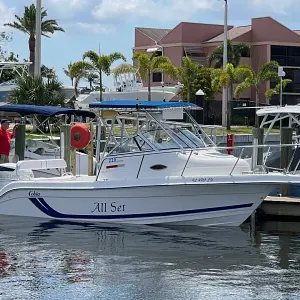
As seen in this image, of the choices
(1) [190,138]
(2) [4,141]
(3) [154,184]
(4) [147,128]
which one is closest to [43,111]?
(2) [4,141]

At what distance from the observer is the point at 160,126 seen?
16328mm

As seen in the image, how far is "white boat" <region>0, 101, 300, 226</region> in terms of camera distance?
15516 millimetres

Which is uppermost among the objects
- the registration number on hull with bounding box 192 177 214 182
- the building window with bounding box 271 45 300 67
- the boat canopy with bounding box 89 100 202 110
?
the building window with bounding box 271 45 300 67

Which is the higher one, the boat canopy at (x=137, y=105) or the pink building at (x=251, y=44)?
the pink building at (x=251, y=44)

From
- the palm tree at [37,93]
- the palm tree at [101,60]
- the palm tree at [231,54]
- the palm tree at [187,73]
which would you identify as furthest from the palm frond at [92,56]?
the palm tree at [231,54]

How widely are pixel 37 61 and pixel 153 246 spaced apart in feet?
67.0

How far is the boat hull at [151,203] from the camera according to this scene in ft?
51.2

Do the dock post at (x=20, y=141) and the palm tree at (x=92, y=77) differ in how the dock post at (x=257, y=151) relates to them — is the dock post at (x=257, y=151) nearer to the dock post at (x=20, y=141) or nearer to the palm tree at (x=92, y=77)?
the dock post at (x=20, y=141)

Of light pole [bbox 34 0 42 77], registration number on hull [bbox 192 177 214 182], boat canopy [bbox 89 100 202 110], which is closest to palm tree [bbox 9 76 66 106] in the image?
light pole [bbox 34 0 42 77]

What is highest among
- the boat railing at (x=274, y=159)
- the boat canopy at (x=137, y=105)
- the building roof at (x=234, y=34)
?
the building roof at (x=234, y=34)

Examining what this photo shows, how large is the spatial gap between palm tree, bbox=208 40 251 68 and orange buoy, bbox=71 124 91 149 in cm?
3822

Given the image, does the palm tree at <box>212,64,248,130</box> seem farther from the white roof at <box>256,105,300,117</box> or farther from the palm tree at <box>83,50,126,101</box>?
the white roof at <box>256,105,300,117</box>

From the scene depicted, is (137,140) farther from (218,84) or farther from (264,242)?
(218,84)

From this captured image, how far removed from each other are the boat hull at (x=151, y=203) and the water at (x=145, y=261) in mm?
209
